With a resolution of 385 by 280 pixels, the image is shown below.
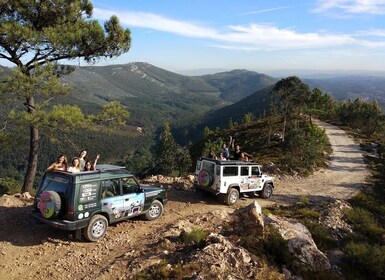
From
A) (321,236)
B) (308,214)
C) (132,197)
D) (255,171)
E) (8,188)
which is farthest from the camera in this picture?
(8,188)

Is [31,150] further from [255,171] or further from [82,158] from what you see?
[255,171]

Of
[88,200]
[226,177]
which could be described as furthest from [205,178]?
[88,200]

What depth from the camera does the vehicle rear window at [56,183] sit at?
10.5m

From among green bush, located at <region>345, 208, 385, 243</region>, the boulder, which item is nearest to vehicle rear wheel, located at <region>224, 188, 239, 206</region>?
the boulder

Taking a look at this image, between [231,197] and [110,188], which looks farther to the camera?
[231,197]

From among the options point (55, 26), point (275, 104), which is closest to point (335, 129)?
point (275, 104)

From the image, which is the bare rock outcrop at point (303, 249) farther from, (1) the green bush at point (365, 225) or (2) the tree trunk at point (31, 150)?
(2) the tree trunk at point (31, 150)

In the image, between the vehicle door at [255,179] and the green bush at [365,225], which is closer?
the green bush at [365,225]

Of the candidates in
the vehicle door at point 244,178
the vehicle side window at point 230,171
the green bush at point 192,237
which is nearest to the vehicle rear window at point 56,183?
the green bush at point 192,237

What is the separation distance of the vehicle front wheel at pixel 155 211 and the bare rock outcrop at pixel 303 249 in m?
4.17

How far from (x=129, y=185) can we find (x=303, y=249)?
6.15 meters

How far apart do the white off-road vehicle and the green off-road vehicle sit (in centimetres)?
458

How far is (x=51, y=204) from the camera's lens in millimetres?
10281

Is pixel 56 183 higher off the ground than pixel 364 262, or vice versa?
pixel 56 183
